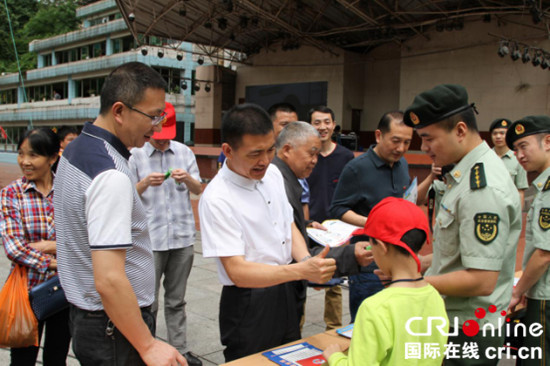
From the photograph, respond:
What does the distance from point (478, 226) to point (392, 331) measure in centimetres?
63

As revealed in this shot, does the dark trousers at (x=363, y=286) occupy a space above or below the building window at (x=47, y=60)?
below

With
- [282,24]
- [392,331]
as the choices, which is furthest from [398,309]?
[282,24]

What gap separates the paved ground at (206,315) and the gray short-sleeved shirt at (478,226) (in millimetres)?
2235

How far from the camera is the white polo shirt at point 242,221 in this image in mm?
1966

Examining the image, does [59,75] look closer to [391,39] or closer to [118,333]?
[391,39]

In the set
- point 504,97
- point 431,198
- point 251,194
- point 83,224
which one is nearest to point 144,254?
point 83,224

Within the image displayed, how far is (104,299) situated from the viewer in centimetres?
153

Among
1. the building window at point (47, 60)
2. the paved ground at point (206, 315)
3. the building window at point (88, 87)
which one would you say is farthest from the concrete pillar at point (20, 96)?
the paved ground at point (206, 315)

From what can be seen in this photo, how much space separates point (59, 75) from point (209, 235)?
134ft

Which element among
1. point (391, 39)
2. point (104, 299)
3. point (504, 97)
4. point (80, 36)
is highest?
point (80, 36)

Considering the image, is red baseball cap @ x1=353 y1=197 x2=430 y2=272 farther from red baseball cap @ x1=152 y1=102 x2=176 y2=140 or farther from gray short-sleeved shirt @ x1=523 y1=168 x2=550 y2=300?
red baseball cap @ x1=152 y1=102 x2=176 y2=140

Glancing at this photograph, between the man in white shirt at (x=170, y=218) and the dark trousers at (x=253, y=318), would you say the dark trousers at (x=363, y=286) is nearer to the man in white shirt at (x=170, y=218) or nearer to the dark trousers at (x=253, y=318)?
the dark trousers at (x=253, y=318)

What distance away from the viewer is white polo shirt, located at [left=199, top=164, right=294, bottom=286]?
197 cm

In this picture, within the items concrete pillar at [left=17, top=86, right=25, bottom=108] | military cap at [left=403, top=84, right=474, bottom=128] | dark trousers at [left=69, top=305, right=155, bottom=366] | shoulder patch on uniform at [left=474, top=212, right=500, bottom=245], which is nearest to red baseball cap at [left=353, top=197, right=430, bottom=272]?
shoulder patch on uniform at [left=474, top=212, right=500, bottom=245]
